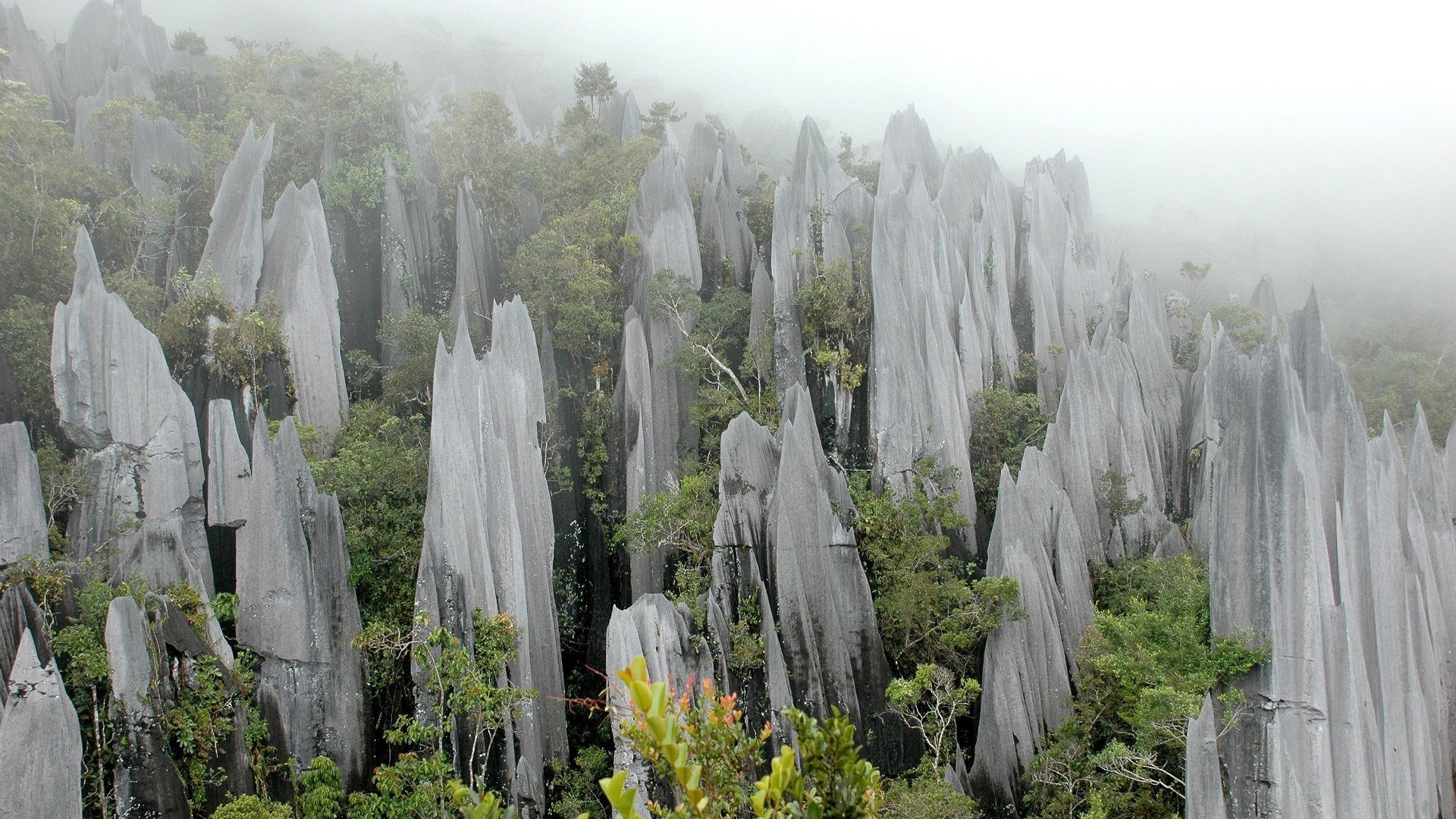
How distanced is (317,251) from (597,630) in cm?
1003

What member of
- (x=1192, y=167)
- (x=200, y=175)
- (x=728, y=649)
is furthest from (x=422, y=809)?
(x=1192, y=167)

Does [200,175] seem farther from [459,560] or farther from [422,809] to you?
[422,809]

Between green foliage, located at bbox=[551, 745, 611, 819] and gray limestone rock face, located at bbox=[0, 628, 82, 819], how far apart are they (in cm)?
629

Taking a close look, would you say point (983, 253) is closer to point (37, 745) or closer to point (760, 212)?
point (760, 212)

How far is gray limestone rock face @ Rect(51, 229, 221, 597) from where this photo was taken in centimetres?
1398

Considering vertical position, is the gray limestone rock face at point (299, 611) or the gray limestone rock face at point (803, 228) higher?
the gray limestone rock face at point (803, 228)

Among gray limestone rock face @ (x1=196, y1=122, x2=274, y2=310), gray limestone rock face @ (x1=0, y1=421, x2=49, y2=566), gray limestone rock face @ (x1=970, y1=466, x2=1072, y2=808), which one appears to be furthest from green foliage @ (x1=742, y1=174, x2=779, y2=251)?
gray limestone rock face @ (x1=0, y1=421, x2=49, y2=566)

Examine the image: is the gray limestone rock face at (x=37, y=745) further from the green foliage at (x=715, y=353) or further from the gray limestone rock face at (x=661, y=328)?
the green foliage at (x=715, y=353)

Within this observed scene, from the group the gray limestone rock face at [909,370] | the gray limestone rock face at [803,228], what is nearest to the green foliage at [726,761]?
the gray limestone rock face at [803,228]

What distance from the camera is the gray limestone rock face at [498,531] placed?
44.3ft

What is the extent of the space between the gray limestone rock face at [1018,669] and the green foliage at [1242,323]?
14.6 metres

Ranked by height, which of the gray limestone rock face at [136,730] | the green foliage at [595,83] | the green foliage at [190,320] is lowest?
the gray limestone rock face at [136,730]

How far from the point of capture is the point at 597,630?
17.2 metres

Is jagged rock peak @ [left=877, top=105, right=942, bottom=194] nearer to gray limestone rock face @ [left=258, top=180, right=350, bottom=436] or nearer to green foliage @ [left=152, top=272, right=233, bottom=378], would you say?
gray limestone rock face @ [left=258, top=180, right=350, bottom=436]
